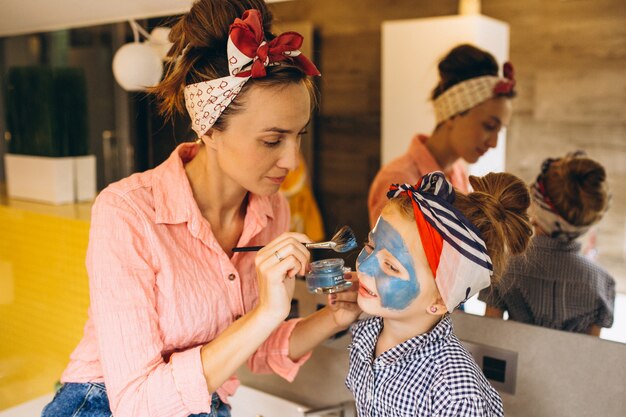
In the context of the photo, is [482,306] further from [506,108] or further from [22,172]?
[22,172]

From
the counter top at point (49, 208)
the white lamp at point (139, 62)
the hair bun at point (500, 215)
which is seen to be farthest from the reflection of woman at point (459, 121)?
the counter top at point (49, 208)

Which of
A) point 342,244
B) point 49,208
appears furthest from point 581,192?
point 49,208

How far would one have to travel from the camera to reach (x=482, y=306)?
160 cm

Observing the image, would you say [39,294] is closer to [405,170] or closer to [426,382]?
[405,170]

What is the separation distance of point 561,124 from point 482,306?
509 mm

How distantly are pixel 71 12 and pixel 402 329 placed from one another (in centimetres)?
130

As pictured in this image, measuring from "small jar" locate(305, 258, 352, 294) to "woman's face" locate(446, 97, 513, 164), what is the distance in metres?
0.66

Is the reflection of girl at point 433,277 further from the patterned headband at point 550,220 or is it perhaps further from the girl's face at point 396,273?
the patterned headband at point 550,220

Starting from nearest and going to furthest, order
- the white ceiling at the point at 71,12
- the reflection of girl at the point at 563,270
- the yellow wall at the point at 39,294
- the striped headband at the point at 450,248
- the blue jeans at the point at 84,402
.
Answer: the striped headband at the point at 450,248, the blue jeans at the point at 84,402, the reflection of girl at the point at 563,270, the white ceiling at the point at 71,12, the yellow wall at the point at 39,294

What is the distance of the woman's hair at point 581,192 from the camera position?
1.55 meters

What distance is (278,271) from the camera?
1166 millimetres

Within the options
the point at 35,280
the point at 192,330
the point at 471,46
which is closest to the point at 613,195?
Answer: the point at 471,46

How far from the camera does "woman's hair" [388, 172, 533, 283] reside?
1213mm

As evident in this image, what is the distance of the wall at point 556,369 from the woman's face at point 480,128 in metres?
0.46
